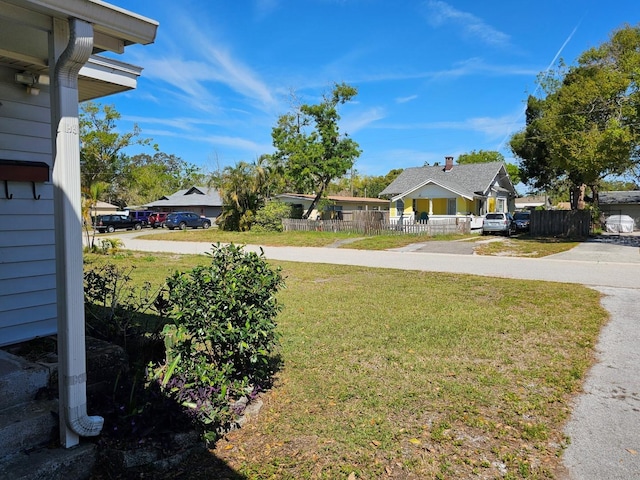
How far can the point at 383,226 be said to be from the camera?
2500cm

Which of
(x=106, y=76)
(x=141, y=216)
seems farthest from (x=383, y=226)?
(x=141, y=216)

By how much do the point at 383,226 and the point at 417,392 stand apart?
2139 centimetres

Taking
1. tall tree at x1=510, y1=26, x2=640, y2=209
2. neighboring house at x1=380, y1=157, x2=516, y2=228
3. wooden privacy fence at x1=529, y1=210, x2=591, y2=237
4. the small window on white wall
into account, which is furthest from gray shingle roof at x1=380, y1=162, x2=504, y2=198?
tall tree at x1=510, y1=26, x2=640, y2=209

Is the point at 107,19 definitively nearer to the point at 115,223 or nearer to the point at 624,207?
the point at 115,223

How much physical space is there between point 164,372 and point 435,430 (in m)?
2.17

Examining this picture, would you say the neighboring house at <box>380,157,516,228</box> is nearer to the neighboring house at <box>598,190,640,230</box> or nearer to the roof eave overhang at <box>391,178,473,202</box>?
the roof eave overhang at <box>391,178,473,202</box>

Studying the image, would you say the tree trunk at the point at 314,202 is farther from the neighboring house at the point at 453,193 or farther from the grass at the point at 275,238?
the grass at the point at 275,238

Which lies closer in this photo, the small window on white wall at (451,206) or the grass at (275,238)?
the grass at (275,238)

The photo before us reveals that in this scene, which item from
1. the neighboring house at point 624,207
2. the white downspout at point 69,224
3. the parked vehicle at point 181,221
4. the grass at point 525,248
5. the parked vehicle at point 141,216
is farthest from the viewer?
the parked vehicle at point 141,216

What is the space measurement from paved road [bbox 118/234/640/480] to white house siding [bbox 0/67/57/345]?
15.2ft

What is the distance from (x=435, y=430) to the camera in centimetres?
327

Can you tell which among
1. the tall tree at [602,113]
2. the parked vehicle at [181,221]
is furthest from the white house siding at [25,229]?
the parked vehicle at [181,221]

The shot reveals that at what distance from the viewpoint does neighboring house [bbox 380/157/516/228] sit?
31.2 metres

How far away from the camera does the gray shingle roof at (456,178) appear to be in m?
31.5
